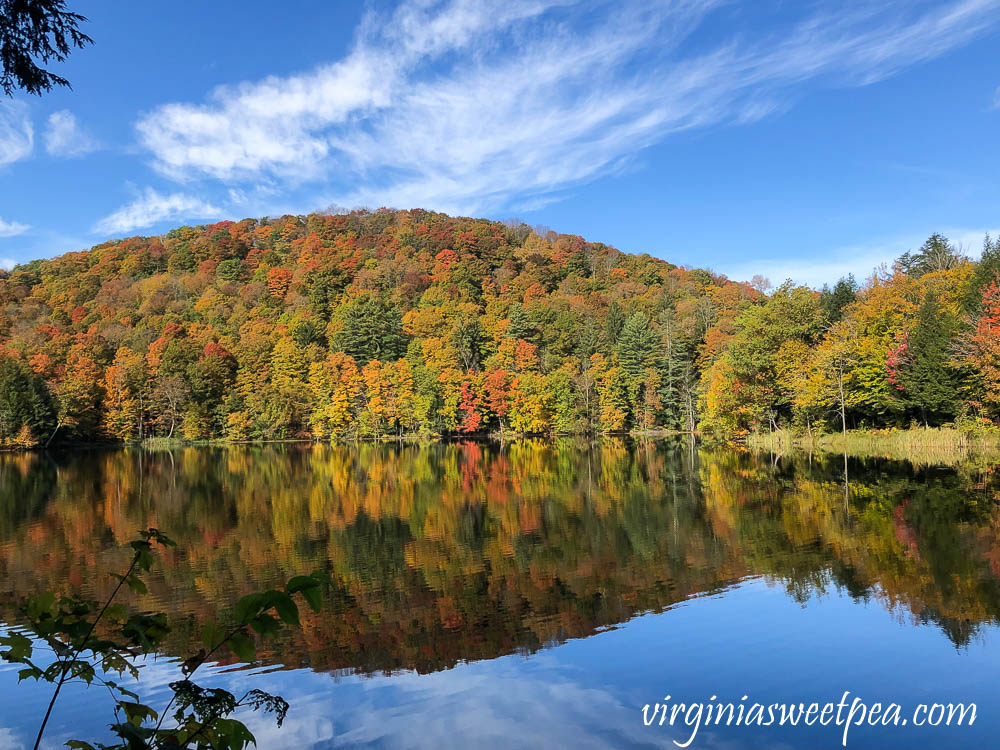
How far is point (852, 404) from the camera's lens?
123 feet

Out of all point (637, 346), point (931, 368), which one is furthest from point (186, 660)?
point (637, 346)

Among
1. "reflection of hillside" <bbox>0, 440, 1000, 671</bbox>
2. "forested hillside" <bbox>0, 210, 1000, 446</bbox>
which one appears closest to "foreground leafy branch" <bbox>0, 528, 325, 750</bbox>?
"reflection of hillside" <bbox>0, 440, 1000, 671</bbox>

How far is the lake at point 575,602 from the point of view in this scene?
22.2ft

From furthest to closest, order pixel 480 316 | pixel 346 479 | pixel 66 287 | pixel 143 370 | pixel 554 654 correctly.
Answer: pixel 66 287
pixel 480 316
pixel 143 370
pixel 346 479
pixel 554 654

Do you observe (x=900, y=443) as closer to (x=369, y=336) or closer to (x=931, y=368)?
(x=931, y=368)

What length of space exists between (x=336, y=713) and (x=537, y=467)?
25987mm

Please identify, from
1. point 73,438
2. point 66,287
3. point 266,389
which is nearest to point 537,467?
point 266,389

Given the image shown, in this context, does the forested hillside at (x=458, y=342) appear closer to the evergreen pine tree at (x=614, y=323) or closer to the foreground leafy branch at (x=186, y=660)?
the evergreen pine tree at (x=614, y=323)

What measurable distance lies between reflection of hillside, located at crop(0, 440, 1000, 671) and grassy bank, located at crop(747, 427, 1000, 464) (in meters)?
7.16

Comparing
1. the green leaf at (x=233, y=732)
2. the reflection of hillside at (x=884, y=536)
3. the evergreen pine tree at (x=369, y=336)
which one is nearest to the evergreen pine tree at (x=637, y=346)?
the evergreen pine tree at (x=369, y=336)

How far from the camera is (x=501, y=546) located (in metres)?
14.4

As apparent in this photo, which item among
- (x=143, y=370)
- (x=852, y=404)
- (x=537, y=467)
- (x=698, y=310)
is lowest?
(x=537, y=467)

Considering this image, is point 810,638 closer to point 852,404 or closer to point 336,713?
point 336,713

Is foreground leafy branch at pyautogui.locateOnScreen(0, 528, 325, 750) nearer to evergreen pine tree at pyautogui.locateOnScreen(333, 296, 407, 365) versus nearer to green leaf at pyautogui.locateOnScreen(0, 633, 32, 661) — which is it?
green leaf at pyautogui.locateOnScreen(0, 633, 32, 661)
